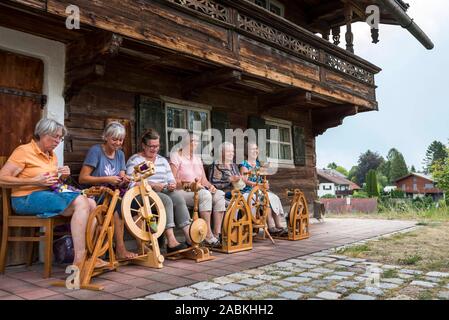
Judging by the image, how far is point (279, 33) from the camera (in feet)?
21.6

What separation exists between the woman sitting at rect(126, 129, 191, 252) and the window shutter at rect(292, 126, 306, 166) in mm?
4637

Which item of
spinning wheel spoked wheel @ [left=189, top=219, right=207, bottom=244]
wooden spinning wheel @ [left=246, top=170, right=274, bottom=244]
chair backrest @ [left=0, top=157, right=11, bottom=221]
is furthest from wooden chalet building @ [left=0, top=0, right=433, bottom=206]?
spinning wheel spoked wheel @ [left=189, top=219, right=207, bottom=244]

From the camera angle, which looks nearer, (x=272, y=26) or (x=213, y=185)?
(x=213, y=185)

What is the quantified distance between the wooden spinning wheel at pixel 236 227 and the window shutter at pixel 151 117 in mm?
1660

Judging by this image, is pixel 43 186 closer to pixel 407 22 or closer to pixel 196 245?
pixel 196 245

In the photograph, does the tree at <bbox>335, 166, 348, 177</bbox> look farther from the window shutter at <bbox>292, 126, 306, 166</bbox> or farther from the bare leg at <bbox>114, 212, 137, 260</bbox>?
the bare leg at <bbox>114, 212, 137, 260</bbox>

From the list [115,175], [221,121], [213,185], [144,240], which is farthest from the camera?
[221,121]

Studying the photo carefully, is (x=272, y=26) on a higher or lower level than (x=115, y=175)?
higher

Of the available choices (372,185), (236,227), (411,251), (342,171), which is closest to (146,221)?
(236,227)

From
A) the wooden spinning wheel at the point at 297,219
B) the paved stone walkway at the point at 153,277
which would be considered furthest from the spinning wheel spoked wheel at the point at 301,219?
the paved stone walkway at the point at 153,277

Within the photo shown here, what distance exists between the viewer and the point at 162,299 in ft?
9.27

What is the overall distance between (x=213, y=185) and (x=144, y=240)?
1.92 meters
